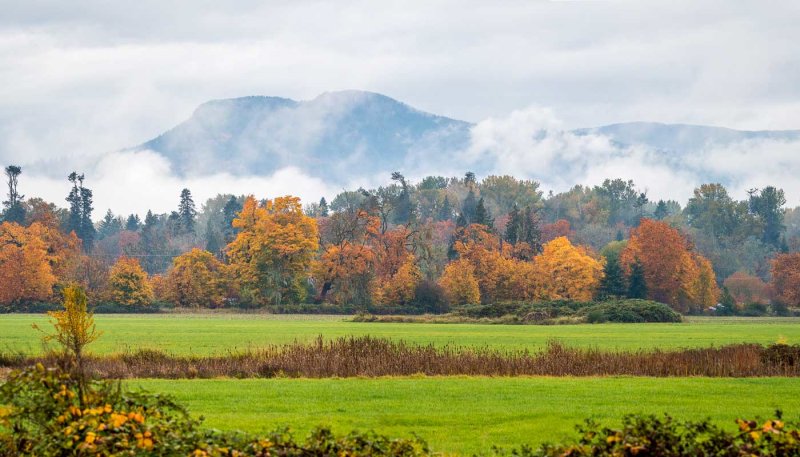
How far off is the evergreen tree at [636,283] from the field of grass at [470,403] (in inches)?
2997

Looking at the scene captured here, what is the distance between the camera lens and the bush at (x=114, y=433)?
11.6m

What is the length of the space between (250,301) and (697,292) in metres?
53.9

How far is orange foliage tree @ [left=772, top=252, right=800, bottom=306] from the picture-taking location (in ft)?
408

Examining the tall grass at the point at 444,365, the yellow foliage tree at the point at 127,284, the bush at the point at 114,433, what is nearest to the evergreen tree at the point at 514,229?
the yellow foliage tree at the point at 127,284

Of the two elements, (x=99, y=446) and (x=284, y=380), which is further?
(x=284, y=380)

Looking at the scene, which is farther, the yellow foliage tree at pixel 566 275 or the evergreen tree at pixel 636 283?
the yellow foliage tree at pixel 566 275

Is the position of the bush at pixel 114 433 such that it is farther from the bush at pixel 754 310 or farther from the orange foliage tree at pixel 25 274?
the bush at pixel 754 310

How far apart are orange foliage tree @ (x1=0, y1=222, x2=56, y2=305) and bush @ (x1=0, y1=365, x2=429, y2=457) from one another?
108 m

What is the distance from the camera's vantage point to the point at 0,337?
188ft

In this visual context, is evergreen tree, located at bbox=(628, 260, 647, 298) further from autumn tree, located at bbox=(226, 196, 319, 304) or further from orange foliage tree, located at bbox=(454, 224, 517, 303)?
autumn tree, located at bbox=(226, 196, 319, 304)

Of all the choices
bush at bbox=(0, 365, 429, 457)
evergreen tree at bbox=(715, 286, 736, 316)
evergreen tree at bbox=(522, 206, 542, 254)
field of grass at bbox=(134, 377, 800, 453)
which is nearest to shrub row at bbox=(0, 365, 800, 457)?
bush at bbox=(0, 365, 429, 457)

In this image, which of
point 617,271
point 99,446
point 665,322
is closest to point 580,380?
point 99,446

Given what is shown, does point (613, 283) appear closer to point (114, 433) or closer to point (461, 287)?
point (461, 287)

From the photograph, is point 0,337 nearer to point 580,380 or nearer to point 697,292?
point 580,380
